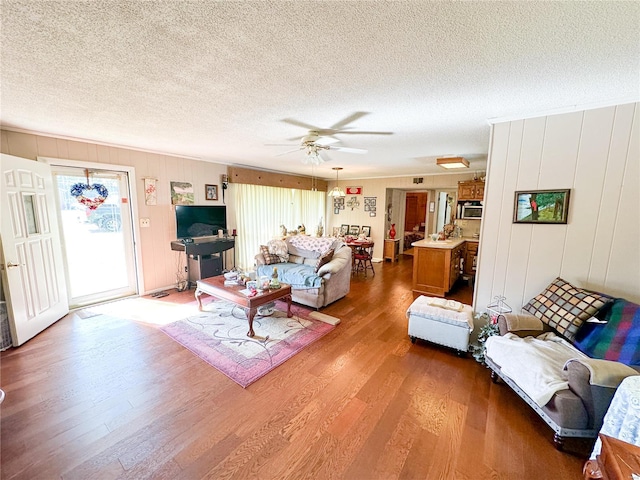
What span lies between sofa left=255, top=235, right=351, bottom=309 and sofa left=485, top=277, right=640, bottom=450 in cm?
210

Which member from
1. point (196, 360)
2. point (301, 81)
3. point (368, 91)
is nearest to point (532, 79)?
point (368, 91)

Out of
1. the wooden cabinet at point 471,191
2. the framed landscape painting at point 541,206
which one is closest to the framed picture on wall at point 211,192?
the framed landscape painting at point 541,206

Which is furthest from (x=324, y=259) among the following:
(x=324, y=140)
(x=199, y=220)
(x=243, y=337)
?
(x=199, y=220)

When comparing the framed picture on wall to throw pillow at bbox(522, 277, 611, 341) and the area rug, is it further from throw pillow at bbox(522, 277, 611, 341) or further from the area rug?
throw pillow at bbox(522, 277, 611, 341)

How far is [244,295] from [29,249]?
239cm

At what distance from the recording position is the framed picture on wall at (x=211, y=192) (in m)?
5.01

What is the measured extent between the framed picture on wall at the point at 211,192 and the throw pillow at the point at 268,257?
5.17ft

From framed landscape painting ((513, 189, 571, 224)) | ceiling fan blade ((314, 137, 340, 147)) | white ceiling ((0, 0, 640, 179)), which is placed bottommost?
framed landscape painting ((513, 189, 571, 224))

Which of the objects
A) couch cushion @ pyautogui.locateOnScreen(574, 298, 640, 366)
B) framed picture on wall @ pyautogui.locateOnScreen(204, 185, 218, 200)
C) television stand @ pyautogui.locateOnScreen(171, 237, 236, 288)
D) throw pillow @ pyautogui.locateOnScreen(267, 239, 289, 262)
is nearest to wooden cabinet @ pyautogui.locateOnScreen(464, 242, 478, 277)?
couch cushion @ pyautogui.locateOnScreen(574, 298, 640, 366)

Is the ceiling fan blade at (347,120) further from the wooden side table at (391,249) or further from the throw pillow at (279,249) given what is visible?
the wooden side table at (391,249)

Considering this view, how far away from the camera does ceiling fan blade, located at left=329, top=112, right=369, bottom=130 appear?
8.08 feet

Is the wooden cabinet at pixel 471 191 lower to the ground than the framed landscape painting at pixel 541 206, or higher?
higher

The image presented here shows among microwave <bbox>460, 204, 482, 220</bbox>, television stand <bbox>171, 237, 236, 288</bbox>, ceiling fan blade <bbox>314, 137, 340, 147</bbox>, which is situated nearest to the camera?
ceiling fan blade <bbox>314, 137, 340, 147</bbox>

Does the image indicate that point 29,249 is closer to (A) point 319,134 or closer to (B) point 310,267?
(B) point 310,267
